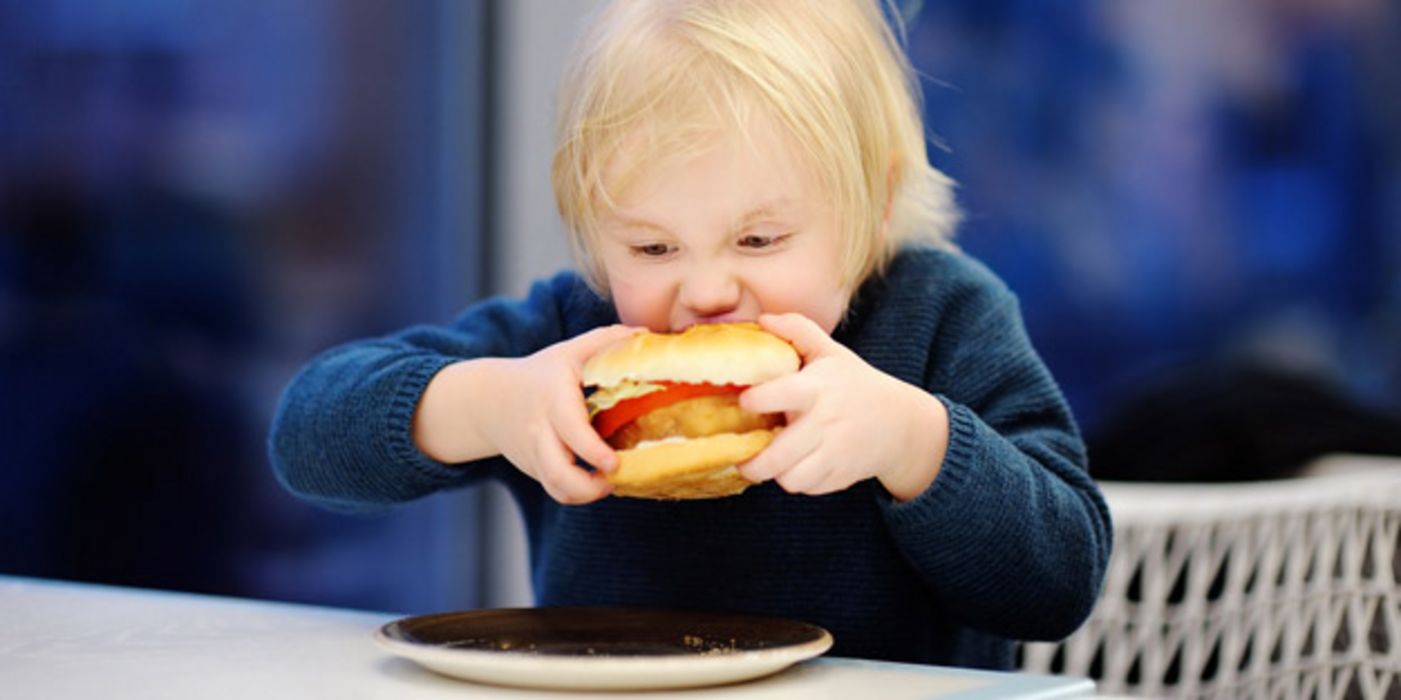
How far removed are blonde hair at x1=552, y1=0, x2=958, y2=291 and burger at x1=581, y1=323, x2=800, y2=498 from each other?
0.57 ft

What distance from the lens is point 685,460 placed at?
0.85 metres

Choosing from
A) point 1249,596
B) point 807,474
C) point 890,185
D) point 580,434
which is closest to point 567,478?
point 580,434

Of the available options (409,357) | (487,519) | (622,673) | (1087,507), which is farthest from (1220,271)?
(622,673)

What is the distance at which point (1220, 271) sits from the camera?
2418 millimetres

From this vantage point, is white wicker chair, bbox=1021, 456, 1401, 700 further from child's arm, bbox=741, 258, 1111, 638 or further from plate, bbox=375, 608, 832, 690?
plate, bbox=375, 608, 832, 690

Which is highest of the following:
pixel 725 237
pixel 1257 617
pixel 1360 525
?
pixel 725 237

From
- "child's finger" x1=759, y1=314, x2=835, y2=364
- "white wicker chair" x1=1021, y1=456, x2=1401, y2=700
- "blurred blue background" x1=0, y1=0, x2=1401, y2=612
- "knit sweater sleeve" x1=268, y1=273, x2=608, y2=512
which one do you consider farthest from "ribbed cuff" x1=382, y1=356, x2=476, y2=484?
"blurred blue background" x1=0, y1=0, x2=1401, y2=612

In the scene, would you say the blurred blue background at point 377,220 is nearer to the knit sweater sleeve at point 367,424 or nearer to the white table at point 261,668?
the knit sweater sleeve at point 367,424

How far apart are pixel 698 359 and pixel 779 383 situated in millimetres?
62

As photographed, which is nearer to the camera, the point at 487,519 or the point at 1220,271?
the point at 1220,271

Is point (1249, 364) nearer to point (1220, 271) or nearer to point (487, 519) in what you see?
point (1220, 271)

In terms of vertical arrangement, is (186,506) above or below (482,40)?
below

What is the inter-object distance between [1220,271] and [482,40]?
123 centimetres

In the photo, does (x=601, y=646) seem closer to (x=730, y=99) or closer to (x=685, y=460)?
(x=685, y=460)
